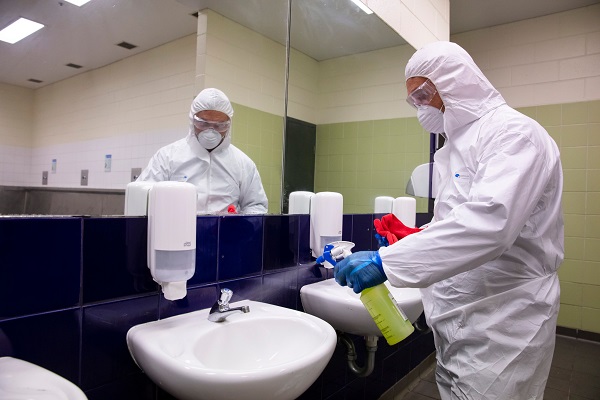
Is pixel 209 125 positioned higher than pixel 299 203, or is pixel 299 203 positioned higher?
pixel 209 125

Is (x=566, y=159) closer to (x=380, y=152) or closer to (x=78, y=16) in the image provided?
(x=380, y=152)

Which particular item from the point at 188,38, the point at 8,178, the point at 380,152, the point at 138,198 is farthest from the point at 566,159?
the point at 8,178

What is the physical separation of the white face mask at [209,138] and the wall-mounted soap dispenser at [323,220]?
17.8 inches

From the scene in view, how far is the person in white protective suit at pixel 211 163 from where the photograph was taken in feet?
4.19

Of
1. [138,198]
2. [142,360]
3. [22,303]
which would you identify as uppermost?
[138,198]

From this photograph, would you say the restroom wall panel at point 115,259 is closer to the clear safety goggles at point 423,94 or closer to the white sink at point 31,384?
the white sink at point 31,384

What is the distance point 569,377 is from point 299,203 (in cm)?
233

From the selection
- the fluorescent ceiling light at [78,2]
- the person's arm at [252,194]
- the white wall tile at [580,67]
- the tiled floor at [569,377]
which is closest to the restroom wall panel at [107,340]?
the person's arm at [252,194]

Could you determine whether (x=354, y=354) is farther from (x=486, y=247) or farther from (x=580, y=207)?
(x=580, y=207)

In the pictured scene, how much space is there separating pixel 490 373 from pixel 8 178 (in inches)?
54.5

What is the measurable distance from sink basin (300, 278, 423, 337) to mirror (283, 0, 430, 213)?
0.45 meters

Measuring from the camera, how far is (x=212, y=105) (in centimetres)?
139

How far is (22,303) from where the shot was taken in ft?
2.66

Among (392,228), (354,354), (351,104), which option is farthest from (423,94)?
(354,354)
